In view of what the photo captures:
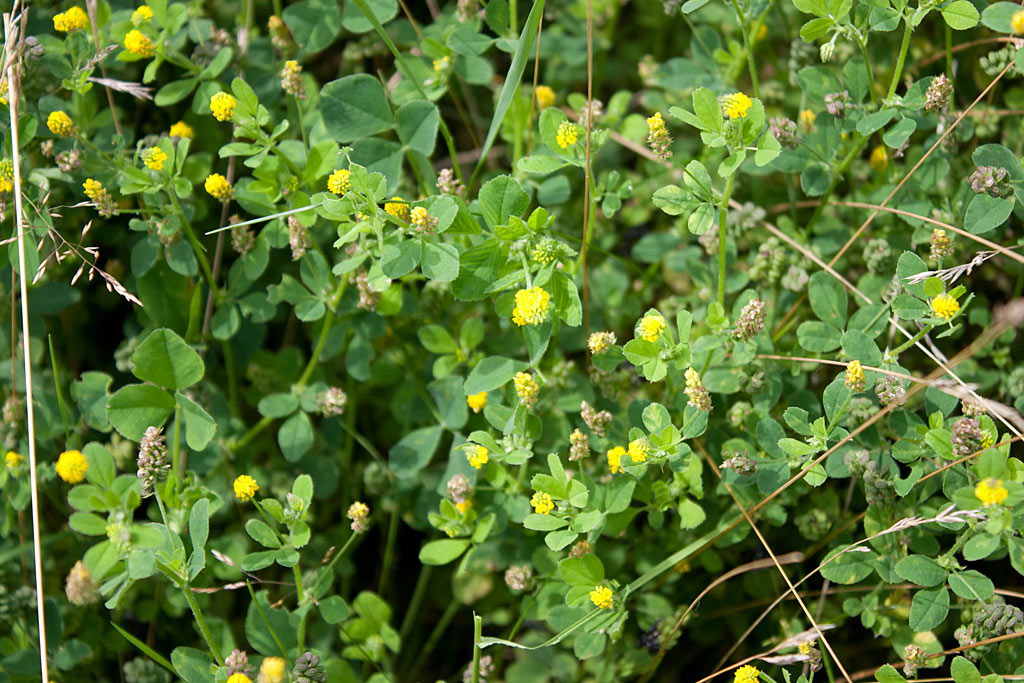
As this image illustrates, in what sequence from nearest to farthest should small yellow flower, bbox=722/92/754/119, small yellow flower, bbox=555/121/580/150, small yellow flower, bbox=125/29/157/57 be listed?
1. small yellow flower, bbox=722/92/754/119
2. small yellow flower, bbox=555/121/580/150
3. small yellow flower, bbox=125/29/157/57

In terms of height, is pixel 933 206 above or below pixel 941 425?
above

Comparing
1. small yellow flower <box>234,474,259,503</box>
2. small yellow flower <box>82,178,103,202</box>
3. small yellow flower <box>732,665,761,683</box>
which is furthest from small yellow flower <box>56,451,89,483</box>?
small yellow flower <box>732,665,761,683</box>

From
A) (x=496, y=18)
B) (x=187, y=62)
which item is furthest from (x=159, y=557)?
(x=496, y=18)

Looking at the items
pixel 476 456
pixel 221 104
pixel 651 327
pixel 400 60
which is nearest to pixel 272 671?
pixel 476 456

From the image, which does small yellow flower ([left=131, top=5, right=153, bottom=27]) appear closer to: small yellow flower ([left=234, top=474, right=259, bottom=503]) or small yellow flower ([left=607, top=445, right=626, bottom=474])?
small yellow flower ([left=234, top=474, right=259, bottom=503])

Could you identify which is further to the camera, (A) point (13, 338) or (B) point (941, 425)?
(A) point (13, 338)

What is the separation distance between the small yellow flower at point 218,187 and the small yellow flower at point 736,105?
1448 millimetres

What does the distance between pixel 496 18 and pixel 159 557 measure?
6.02 ft

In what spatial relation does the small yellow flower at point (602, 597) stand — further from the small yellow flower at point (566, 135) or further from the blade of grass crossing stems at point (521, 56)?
the blade of grass crossing stems at point (521, 56)

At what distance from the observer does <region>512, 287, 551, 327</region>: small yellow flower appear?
82.4 inches

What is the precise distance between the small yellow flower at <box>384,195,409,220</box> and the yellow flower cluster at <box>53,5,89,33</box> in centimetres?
116

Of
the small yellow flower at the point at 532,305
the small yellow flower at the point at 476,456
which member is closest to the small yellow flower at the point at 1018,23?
the small yellow flower at the point at 532,305

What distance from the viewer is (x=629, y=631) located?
8.95 feet

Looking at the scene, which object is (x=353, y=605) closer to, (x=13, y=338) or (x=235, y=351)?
(x=235, y=351)
